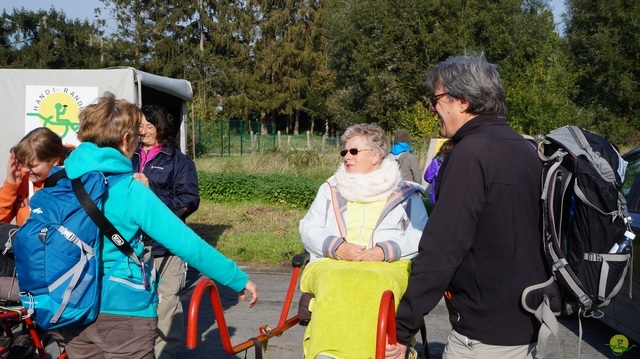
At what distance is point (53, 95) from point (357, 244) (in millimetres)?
6471

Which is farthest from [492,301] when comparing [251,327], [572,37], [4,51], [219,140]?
[4,51]

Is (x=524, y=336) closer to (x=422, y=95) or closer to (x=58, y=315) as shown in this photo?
(x=58, y=315)

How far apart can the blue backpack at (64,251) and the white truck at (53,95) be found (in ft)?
19.3

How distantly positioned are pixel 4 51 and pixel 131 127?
54.9m

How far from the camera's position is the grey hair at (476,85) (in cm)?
253

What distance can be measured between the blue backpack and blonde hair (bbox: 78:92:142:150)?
21 cm

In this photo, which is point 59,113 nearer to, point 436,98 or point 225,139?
point 436,98

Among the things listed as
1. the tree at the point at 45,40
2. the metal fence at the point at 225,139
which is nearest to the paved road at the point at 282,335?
the metal fence at the point at 225,139

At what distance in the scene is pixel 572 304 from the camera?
2465 millimetres

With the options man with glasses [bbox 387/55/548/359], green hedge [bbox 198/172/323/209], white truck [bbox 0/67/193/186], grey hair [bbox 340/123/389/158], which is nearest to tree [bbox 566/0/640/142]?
green hedge [bbox 198/172/323/209]

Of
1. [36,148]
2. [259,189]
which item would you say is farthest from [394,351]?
[259,189]

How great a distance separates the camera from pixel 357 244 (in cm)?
362

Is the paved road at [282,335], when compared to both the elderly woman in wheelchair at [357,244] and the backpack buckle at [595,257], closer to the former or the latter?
the elderly woman in wheelchair at [357,244]

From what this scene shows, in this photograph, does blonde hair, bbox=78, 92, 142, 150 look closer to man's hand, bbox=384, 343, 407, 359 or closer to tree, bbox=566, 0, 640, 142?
man's hand, bbox=384, 343, 407, 359
